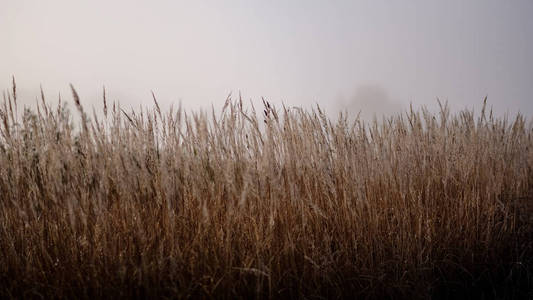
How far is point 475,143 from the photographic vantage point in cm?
313

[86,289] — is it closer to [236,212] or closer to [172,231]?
[172,231]

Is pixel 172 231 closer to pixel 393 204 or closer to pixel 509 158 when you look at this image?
pixel 393 204

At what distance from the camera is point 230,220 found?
1954mm

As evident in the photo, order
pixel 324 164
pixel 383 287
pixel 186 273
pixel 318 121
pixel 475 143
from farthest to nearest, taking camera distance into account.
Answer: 1. pixel 475 143
2. pixel 318 121
3. pixel 324 164
4. pixel 383 287
5. pixel 186 273

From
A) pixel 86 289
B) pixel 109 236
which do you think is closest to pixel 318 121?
pixel 109 236

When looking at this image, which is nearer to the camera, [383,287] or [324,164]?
[383,287]

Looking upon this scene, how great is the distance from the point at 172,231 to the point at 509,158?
9.93 ft

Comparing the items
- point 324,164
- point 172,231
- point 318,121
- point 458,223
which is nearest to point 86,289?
point 172,231

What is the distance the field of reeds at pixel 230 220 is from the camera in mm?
1832

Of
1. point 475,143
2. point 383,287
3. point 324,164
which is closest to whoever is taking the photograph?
point 383,287

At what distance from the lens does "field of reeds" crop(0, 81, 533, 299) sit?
6.01 ft

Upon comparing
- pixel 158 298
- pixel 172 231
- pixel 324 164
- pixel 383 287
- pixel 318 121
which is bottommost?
pixel 383 287

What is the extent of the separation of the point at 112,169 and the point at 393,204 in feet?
5.70

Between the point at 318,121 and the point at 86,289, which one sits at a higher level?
the point at 318,121
